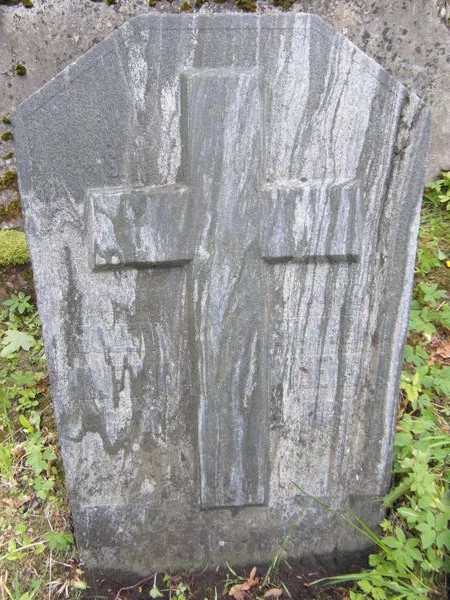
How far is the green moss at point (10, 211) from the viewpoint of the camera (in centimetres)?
273

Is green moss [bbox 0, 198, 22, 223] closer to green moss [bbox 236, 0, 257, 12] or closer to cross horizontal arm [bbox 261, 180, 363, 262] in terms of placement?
green moss [bbox 236, 0, 257, 12]

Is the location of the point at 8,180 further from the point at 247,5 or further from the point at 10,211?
the point at 247,5

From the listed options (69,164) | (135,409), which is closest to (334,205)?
(69,164)

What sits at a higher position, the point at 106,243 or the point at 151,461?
the point at 106,243

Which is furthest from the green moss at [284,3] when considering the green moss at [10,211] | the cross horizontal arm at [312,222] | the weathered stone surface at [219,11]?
the green moss at [10,211]

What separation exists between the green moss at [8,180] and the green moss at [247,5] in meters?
1.36

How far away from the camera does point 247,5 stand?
7.63 feet

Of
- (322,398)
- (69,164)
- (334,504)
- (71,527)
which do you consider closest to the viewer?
(69,164)

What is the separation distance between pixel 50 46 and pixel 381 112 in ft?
5.50

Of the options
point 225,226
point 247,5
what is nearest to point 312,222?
point 225,226

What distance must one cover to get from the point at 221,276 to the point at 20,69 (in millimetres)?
1648

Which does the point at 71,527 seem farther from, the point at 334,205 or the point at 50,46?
the point at 50,46

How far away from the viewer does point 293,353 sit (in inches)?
65.1

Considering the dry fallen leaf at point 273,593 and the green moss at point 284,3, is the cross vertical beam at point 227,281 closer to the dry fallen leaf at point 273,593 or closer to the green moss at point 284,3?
the dry fallen leaf at point 273,593
